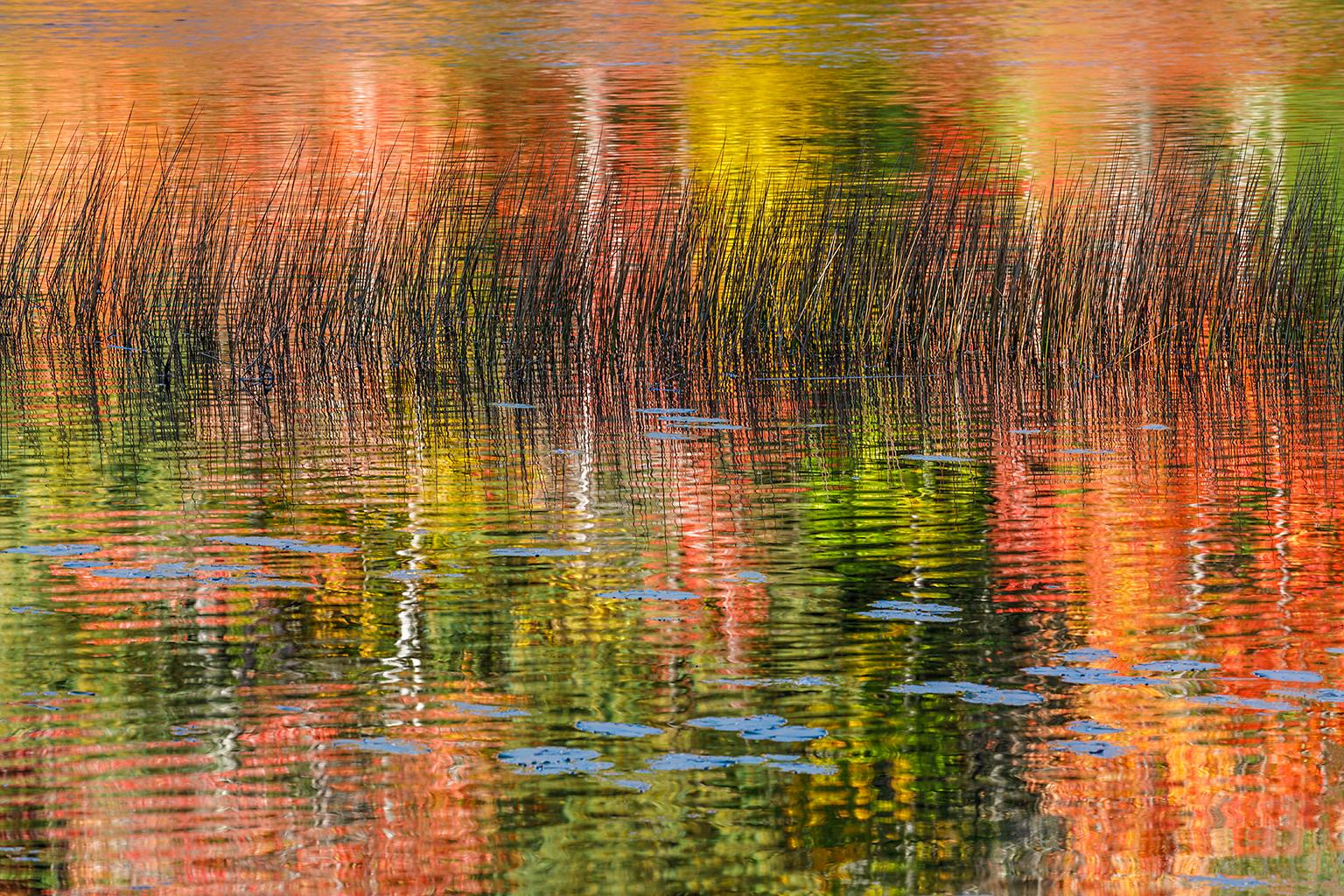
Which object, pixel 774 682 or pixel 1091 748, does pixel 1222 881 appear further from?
pixel 774 682

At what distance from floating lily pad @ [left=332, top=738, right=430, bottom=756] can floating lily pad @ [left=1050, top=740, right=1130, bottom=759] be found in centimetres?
157

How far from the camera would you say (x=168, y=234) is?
1369cm

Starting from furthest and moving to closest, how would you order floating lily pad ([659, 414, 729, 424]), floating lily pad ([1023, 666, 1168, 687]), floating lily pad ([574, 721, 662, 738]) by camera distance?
floating lily pad ([659, 414, 729, 424]) < floating lily pad ([1023, 666, 1168, 687]) < floating lily pad ([574, 721, 662, 738])

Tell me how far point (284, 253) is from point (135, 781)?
8853mm

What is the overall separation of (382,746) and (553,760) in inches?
17.5

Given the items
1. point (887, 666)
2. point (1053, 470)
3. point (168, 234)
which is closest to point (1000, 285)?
point (1053, 470)

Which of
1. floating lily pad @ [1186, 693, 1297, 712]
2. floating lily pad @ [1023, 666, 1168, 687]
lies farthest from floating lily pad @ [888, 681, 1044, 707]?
floating lily pad @ [1186, 693, 1297, 712]

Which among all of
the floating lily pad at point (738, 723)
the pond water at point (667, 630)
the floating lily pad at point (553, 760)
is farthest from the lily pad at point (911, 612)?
the floating lily pad at point (553, 760)

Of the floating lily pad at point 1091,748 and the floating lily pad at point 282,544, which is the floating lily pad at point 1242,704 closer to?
the floating lily pad at point 1091,748

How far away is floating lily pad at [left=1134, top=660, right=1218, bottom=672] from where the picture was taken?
19.7 feet

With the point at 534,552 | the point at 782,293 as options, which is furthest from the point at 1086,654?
the point at 782,293

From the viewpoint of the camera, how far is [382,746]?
17.7 ft

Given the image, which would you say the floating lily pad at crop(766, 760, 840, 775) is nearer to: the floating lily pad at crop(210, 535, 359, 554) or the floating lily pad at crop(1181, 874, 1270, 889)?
the floating lily pad at crop(1181, 874, 1270, 889)

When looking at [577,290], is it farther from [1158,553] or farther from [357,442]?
[1158,553]
